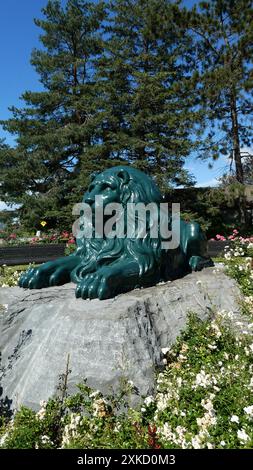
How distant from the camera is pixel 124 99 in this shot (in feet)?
56.1

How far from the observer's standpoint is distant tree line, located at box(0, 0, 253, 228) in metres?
15.9

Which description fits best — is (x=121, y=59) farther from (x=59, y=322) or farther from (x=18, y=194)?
(x=59, y=322)

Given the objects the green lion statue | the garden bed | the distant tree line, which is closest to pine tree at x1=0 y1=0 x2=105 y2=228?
the distant tree line

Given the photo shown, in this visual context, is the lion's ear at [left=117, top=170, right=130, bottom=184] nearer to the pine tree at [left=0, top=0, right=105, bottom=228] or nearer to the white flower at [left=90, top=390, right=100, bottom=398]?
the white flower at [left=90, top=390, right=100, bottom=398]

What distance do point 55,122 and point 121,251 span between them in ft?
53.3

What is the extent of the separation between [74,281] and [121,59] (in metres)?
15.6

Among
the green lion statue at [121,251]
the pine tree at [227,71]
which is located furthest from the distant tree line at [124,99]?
the green lion statue at [121,251]

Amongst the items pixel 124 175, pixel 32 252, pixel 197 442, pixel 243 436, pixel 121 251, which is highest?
pixel 124 175

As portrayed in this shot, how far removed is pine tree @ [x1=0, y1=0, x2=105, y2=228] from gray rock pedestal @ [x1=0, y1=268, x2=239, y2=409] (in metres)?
13.5

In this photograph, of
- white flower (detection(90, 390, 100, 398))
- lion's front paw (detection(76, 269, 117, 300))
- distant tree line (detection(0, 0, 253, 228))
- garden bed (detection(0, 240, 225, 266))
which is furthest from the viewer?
distant tree line (detection(0, 0, 253, 228))

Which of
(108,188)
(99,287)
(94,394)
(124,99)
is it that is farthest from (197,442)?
(124,99)

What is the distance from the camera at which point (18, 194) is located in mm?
19375

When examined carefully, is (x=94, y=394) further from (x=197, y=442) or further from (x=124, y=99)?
(x=124, y=99)
